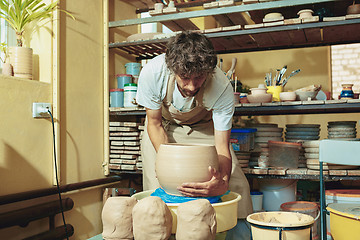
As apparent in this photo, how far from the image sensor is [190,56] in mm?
1533

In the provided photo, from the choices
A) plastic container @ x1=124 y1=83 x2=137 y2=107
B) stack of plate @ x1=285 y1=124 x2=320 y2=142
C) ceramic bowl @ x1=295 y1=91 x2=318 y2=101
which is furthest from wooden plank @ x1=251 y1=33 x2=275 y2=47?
plastic container @ x1=124 y1=83 x2=137 y2=107

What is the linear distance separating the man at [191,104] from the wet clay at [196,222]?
0.85 feet

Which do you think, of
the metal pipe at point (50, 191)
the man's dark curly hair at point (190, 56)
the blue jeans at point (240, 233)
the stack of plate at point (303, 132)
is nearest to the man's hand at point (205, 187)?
the man's dark curly hair at point (190, 56)

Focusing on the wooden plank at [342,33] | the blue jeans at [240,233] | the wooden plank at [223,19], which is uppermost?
the wooden plank at [223,19]

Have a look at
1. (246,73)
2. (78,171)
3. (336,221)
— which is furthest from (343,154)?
(246,73)

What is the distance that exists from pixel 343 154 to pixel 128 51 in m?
2.27

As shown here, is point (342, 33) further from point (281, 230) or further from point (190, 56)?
point (281, 230)

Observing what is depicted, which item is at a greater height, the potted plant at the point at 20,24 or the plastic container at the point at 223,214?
the potted plant at the point at 20,24

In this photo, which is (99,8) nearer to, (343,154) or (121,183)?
(121,183)

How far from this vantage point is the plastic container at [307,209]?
256 centimetres

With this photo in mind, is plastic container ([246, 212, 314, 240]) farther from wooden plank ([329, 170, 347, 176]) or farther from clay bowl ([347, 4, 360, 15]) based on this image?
clay bowl ([347, 4, 360, 15])

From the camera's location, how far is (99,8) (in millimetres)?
3025

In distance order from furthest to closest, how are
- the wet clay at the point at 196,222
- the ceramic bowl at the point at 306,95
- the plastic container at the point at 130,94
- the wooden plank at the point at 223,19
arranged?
the plastic container at the point at 130,94 < the wooden plank at the point at 223,19 < the ceramic bowl at the point at 306,95 < the wet clay at the point at 196,222

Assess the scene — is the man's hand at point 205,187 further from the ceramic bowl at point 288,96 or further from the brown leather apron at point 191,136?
the ceramic bowl at point 288,96
